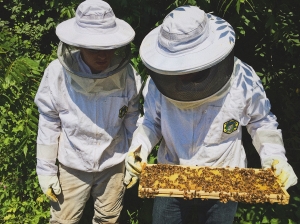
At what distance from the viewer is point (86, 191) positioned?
9.84ft

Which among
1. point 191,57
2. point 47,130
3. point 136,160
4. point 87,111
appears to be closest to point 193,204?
point 136,160

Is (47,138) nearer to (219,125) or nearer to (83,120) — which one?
(83,120)

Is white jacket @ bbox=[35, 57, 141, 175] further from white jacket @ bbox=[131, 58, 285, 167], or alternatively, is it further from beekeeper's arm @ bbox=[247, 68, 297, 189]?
beekeeper's arm @ bbox=[247, 68, 297, 189]

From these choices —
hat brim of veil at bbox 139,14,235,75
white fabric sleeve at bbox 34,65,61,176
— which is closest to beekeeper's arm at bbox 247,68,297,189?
hat brim of veil at bbox 139,14,235,75

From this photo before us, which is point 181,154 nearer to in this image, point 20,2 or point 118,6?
point 118,6

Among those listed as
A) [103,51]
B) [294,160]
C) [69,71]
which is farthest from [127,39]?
[294,160]

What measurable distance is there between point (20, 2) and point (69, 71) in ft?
16.6

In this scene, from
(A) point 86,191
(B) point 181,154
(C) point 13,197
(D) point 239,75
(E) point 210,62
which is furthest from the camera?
(C) point 13,197

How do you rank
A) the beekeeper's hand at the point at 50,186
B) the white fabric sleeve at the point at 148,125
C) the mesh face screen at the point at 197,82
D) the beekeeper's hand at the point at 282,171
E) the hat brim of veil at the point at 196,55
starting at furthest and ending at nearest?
the beekeeper's hand at the point at 50,186
the white fabric sleeve at the point at 148,125
the beekeeper's hand at the point at 282,171
the mesh face screen at the point at 197,82
the hat brim of veil at the point at 196,55

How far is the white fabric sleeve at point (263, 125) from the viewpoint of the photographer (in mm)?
2271

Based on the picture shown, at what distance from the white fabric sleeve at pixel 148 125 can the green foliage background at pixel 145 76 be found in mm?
607

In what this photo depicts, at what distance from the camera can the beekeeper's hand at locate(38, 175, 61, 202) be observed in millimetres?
2887

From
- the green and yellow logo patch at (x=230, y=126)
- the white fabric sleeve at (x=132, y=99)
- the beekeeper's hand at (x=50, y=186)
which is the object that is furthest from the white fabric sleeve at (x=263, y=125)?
the beekeeper's hand at (x=50, y=186)

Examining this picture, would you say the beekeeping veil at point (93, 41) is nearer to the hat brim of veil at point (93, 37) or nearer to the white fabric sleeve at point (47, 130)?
the hat brim of veil at point (93, 37)
